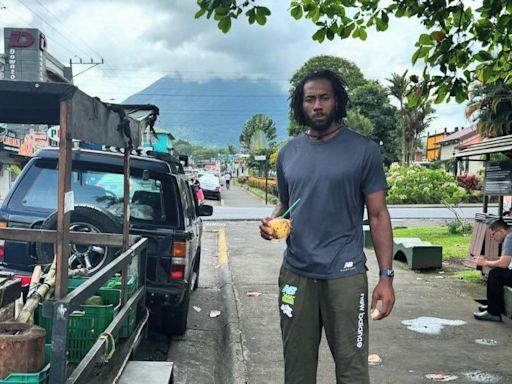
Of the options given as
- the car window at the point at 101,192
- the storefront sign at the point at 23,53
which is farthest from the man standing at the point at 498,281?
the storefront sign at the point at 23,53

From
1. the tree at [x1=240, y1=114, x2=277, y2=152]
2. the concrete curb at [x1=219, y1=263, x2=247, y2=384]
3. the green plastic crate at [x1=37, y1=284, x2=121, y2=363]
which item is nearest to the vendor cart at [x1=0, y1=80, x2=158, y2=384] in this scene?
the green plastic crate at [x1=37, y1=284, x2=121, y2=363]

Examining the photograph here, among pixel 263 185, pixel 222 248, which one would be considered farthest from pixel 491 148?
pixel 263 185

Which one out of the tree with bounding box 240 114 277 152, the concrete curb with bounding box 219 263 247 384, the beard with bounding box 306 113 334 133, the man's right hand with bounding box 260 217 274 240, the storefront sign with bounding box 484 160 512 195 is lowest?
the concrete curb with bounding box 219 263 247 384

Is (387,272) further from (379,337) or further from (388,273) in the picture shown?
(379,337)

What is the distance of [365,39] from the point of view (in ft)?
19.4

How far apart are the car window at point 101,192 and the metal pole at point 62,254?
9.06 ft

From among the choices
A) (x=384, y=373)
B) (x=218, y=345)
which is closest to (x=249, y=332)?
(x=218, y=345)

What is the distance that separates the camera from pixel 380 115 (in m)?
51.6

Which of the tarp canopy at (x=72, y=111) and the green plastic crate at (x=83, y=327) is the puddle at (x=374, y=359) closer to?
the green plastic crate at (x=83, y=327)

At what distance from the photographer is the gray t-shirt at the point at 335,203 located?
3.03m

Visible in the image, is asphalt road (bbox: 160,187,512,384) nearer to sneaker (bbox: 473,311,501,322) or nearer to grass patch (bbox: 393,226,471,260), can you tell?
sneaker (bbox: 473,311,501,322)

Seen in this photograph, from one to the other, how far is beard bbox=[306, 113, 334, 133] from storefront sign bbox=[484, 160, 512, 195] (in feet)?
18.8

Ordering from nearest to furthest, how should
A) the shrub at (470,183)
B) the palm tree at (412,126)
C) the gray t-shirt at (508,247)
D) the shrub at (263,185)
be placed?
the gray t-shirt at (508,247), the shrub at (470,183), the shrub at (263,185), the palm tree at (412,126)

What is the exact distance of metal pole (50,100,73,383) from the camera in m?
2.47
